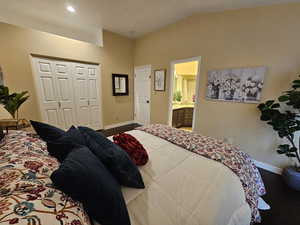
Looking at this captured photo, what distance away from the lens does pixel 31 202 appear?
0.47m

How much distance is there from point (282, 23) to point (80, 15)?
3.76 m

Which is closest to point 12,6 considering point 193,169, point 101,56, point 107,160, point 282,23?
point 101,56

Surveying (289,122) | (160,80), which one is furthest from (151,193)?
(160,80)

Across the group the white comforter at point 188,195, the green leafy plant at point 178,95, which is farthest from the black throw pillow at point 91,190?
→ the green leafy plant at point 178,95

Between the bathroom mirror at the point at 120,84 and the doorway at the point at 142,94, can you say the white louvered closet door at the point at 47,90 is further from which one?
the doorway at the point at 142,94

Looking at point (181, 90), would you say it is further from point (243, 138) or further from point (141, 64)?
point (243, 138)

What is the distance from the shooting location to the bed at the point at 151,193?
471 millimetres

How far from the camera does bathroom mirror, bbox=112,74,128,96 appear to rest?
4023mm

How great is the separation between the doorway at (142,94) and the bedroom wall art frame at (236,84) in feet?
6.38

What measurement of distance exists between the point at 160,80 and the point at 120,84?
1.40 metres

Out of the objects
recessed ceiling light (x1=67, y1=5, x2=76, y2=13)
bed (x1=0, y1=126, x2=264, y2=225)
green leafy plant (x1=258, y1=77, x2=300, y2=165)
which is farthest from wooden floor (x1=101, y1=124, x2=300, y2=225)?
recessed ceiling light (x1=67, y1=5, x2=76, y2=13)

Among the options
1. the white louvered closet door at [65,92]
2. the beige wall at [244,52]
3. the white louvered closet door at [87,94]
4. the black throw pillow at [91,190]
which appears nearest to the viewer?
the black throw pillow at [91,190]

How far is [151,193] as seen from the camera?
87cm

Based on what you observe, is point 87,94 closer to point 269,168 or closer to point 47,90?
point 47,90
